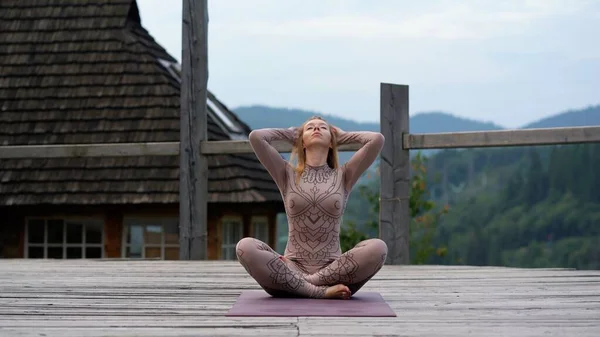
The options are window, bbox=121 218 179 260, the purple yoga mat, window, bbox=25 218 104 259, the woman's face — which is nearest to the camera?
the purple yoga mat

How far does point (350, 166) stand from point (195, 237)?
9.98 ft

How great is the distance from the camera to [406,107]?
6805mm

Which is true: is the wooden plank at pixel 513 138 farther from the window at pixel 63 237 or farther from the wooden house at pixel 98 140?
the window at pixel 63 237

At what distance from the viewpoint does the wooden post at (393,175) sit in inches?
265

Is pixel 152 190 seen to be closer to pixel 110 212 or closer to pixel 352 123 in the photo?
pixel 110 212

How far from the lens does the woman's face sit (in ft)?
14.4

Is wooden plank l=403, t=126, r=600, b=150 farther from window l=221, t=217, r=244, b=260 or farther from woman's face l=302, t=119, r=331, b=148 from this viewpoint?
window l=221, t=217, r=244, b=260

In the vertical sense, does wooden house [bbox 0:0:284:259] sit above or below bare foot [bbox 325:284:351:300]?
above

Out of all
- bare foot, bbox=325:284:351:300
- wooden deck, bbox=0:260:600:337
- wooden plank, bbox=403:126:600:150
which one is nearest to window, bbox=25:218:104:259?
wooden deck, bbox=0:260:600:337

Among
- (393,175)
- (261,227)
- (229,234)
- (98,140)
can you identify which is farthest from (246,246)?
(261,227)

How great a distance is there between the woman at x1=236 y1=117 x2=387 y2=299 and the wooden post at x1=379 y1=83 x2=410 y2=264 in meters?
2.17

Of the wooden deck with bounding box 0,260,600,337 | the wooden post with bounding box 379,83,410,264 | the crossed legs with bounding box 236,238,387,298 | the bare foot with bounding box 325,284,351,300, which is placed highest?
the wooden post with bounding box 379,83,410,264

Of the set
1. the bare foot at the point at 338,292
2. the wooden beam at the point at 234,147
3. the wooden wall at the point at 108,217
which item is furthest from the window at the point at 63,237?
the bare foot at the point at 338,292

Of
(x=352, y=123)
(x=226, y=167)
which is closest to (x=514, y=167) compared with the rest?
(x=352, y=123)
